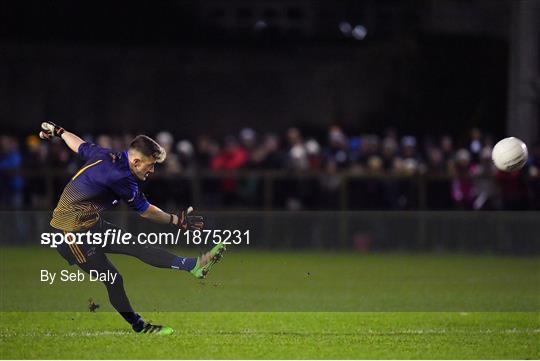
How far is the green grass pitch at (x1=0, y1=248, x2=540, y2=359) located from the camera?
10406 mm

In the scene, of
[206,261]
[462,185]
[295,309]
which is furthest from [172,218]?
[462,185]

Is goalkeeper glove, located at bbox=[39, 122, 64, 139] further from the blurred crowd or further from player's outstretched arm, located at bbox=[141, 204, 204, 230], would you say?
the blurred crowd

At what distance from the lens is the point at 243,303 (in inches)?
541

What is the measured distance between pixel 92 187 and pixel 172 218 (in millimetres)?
843

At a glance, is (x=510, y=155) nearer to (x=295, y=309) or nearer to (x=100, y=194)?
(x=295, y=309)

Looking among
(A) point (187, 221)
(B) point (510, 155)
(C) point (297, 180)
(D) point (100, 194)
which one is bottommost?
(A) point (187, 221)

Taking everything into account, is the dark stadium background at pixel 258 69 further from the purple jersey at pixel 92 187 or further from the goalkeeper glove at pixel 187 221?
the purple jersey at pixel 92 187

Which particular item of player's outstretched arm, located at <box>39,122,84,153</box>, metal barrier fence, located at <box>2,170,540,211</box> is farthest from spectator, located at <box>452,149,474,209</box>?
player's outstretched arm, located at <box>39,122,84,153</box>

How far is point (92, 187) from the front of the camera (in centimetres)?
1075

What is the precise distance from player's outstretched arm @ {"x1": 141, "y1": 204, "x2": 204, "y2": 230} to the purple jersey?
28 centimetres

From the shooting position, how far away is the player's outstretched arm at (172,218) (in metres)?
11.0

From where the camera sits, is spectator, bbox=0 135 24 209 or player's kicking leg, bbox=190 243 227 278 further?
spectator, bbox=0 135 24 209

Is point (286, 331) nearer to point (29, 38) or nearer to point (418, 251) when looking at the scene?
point (418, 251)

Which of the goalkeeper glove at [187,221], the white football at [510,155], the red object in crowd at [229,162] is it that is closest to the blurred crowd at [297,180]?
the red object in crowd at [229,162]
